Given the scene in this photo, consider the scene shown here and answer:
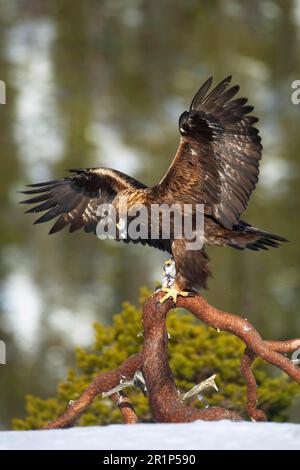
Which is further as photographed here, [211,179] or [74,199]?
[74,199]

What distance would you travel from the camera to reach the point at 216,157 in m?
8.62

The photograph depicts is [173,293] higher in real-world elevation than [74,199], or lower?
lower

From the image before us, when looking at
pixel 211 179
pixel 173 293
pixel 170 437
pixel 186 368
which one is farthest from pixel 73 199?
pixel 170 437

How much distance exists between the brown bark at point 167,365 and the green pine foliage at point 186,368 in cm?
351

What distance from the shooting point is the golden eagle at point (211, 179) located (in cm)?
834

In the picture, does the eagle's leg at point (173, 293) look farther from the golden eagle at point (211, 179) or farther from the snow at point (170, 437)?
the snow at point (170, 437)

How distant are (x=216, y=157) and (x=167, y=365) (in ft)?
6.34

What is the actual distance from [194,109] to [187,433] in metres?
3.03

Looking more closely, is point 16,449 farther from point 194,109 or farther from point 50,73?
point 50,73

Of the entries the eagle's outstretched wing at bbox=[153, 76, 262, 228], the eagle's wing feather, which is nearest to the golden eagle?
the eagle's outstretched wing at bbox=[153, 76, 262, 228]

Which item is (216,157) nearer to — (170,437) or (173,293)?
(173,293)

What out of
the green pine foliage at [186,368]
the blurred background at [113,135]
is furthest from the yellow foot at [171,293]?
the blurred background at [113,135]

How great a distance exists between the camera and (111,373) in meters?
8.38
